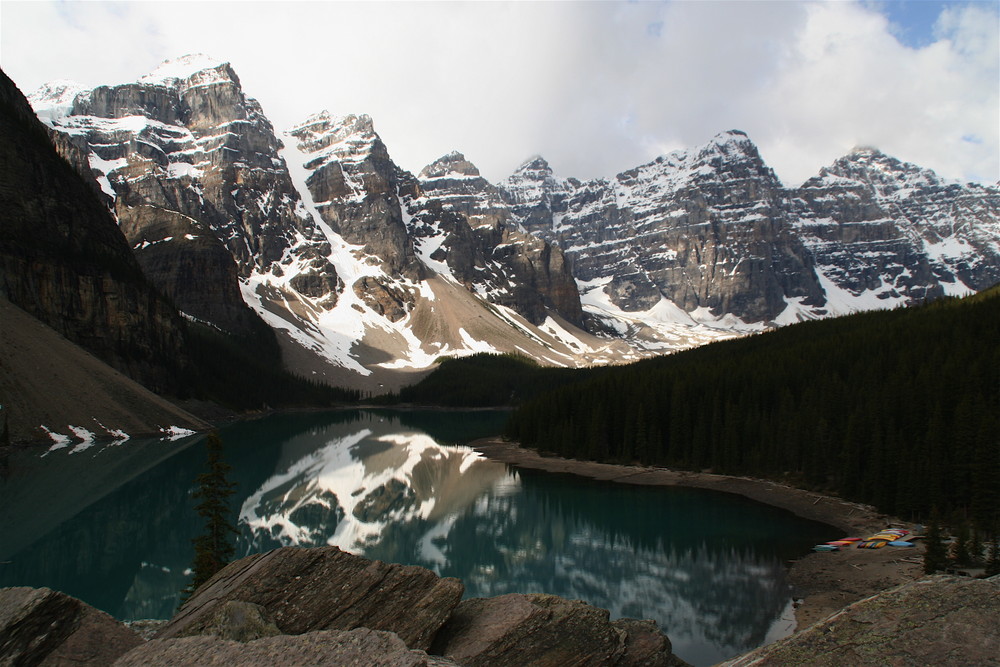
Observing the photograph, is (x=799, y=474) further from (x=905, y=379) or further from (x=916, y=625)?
(x=916, y=625)

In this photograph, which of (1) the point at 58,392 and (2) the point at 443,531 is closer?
(2) the point at 443,531

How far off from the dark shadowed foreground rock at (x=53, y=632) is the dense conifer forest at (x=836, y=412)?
40851mm

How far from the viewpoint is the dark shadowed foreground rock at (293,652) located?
7.45m

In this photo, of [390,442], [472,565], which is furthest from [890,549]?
[390,442]

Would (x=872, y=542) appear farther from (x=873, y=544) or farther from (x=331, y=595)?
(x=331, y=595)

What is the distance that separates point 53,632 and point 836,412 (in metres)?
61.6

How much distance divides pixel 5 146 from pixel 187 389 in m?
50.2

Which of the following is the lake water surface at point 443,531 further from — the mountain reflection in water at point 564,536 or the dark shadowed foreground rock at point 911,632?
the dark shadowed foreground rock at point 911,632

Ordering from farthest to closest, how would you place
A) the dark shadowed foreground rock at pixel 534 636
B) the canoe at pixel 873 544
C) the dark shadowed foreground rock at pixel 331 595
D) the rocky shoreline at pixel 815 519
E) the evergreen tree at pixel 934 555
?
the canoe at pixel 873 544, the rocky shoreline at pixel 815 519, the evergreen tree at pixel 934 555, the dark shadowed foreground rock at pixel 534 636, the dark shadowed foreground rock at pixel 331 595

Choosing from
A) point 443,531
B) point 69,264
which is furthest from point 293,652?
point 69,264

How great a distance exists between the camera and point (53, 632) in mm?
9852

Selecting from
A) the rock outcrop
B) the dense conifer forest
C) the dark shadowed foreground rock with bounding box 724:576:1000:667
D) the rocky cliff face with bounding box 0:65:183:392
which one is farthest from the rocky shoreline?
the rocky cliff face with bounding box 0:65:183:392

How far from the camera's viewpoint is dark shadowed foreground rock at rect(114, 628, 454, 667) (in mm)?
7449

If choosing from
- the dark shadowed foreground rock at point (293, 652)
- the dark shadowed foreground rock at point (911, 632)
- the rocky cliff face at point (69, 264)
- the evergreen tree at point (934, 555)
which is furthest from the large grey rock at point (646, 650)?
the rocky cliff face at point (69, 264)
